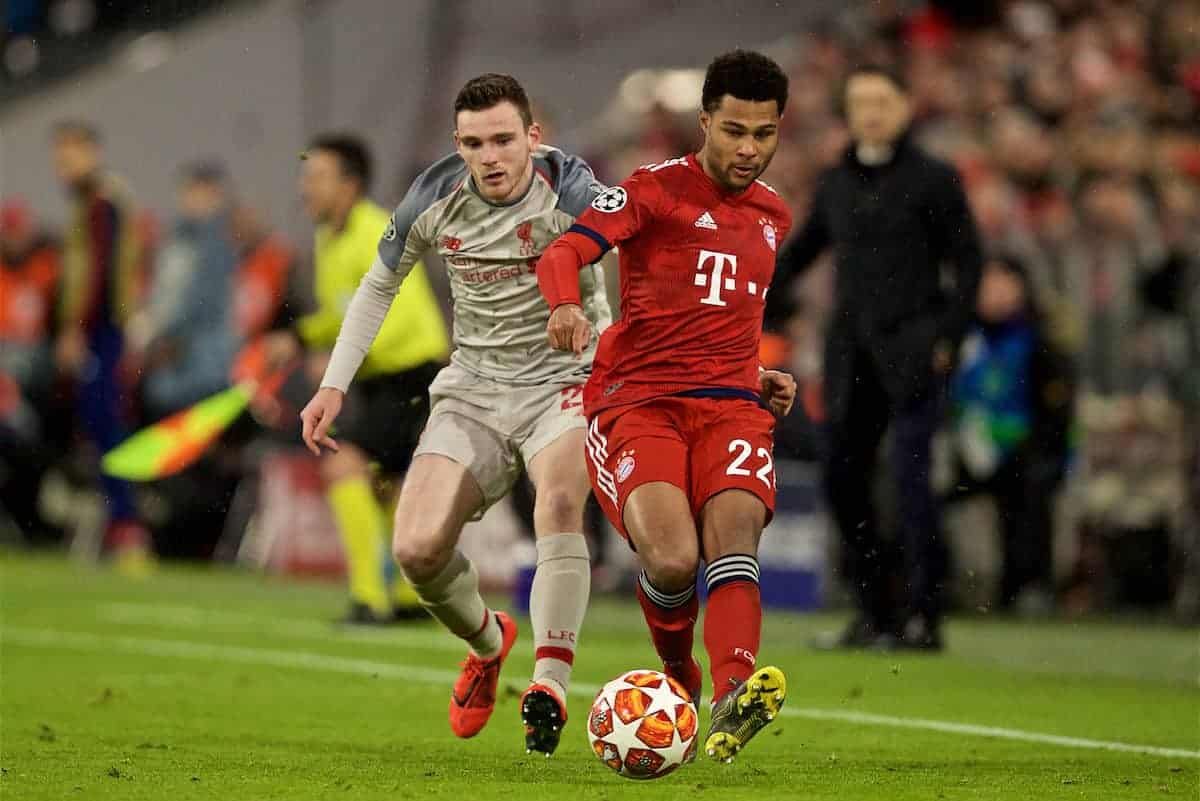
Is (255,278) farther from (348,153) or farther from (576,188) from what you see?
(576,188)

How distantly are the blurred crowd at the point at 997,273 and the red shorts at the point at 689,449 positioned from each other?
4.37 meters

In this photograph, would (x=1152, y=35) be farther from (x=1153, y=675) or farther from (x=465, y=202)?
(x=465, y=202)

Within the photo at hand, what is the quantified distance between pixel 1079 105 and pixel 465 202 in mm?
9559

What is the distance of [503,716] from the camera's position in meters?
7.90

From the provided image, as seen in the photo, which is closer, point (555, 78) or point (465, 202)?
point (465, 202)

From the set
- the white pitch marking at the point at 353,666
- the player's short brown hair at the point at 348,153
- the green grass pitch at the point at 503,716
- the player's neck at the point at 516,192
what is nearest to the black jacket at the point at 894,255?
the green grass pitch at the point at 503,716

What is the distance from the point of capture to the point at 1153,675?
381 inches

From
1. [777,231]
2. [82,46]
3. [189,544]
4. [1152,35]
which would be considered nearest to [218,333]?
[189,544]

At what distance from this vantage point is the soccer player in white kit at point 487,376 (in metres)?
6.90

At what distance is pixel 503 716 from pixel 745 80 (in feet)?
8.63

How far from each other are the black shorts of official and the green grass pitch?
92 centimetres

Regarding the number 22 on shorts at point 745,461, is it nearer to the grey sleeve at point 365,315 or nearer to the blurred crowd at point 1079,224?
the grey sleeve at point 365,315

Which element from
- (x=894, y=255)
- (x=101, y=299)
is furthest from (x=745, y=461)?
(x=101, y=299)

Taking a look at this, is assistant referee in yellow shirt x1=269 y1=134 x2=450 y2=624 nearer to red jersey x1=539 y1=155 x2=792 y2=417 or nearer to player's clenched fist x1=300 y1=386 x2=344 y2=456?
player's clenched fist x1=300 y1=386 x2=344 y2=456
